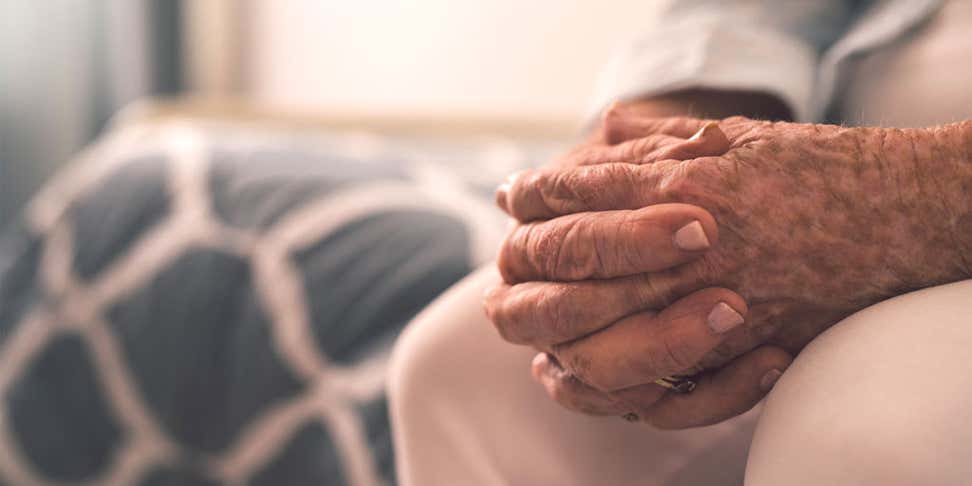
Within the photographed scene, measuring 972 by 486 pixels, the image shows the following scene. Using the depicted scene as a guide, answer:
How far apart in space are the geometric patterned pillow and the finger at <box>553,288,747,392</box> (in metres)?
0.53

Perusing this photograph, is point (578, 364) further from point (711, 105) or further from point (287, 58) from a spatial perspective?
point (287, 58)

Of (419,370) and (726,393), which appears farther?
(419,370)

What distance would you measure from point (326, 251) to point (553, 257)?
629 millimetres

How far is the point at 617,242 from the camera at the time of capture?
50cm

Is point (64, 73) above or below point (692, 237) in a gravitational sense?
below

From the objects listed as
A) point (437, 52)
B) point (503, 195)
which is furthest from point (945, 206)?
point (437, 52)

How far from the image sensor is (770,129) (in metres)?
0.51

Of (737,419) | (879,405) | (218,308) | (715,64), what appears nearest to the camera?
(879,405)

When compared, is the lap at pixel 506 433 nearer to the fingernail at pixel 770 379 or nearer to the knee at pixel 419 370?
the knee at pixel 419 370

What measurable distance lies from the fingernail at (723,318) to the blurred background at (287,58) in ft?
6.68

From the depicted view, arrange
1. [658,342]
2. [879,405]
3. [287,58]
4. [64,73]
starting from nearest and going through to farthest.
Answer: [879,405]
[658,342]
[64,73]
[287,58]

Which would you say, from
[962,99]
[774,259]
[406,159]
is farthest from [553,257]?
[406,159]

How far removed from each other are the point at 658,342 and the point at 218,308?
29.4 inches

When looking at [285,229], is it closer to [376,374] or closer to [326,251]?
[326,251]
